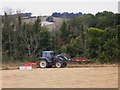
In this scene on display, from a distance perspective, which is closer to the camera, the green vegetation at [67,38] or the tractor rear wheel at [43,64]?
the tractor rear wheel at [43,64]

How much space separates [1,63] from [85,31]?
291 inches

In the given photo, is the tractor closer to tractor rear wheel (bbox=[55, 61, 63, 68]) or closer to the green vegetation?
tractor rear wheel (bbox=[55, 61, 63, 68])

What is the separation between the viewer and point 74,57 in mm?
25938

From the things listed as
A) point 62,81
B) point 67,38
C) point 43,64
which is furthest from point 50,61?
point 62,81

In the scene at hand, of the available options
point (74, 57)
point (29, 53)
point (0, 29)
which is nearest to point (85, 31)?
point (74, 57)

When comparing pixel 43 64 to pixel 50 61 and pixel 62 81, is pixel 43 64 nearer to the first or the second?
pixel 50 61

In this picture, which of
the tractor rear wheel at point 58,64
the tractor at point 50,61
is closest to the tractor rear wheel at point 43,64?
the tractor at point 50,61

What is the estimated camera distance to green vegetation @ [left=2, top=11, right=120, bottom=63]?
25.3 m

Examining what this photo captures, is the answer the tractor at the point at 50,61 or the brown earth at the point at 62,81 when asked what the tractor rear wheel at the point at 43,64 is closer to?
the tractor at the point at 50,61

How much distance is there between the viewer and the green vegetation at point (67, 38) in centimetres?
2534

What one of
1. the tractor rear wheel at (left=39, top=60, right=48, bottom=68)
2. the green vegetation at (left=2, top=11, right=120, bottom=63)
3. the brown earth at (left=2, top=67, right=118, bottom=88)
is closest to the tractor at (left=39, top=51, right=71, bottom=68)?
the tractor rear wheel at (left=39, top=60, right=48, bottom=68)

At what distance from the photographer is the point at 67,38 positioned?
1145 inches

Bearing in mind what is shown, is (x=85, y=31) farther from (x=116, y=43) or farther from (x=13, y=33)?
(x=13, y=33)

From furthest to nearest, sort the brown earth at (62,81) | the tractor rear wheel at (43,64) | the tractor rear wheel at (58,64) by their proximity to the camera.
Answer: the tractor rear wheel at (58,64)
the tractor rear wheel at (43,64)
the brown earth at (62,81)
